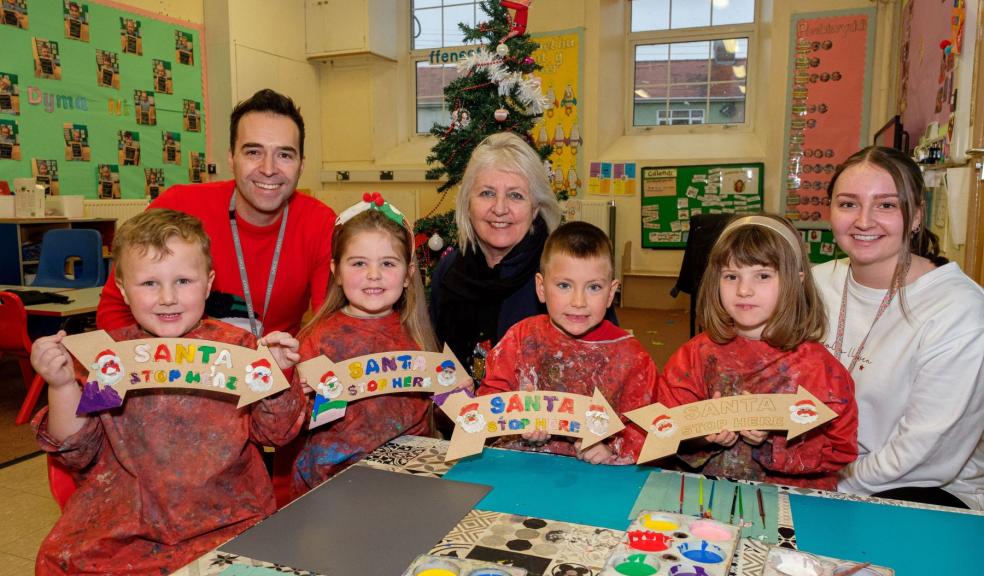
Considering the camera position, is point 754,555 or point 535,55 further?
point 535,55

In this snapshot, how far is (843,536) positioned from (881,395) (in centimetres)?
88

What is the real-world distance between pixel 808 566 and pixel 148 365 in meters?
1.28

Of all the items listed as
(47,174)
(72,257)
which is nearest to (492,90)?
(72,257)

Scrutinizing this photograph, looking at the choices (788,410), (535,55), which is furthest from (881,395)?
(535,55)

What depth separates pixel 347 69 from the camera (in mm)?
8195

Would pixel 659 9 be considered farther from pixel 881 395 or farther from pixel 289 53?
pixel 881 395

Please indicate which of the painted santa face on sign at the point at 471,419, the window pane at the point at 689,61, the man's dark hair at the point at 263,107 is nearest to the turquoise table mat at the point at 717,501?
the painted santa face on sign at the point at 471,419

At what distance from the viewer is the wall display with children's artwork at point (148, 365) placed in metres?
1.39

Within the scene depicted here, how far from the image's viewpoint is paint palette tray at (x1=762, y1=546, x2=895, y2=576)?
0.93m

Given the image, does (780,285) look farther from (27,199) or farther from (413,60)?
(413,60)

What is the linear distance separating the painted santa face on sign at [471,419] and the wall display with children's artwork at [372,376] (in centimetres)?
25

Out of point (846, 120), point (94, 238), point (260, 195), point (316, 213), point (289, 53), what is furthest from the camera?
point (289, 53)

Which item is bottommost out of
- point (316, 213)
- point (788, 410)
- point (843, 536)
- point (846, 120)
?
point (843, 536)

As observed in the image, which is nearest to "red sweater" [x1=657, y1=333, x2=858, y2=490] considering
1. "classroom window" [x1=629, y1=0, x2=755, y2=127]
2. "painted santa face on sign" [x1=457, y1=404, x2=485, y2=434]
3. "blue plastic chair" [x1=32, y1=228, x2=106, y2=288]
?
"painted santa face on sign" [x1=457, y1=404, x2=485, y2=434]
